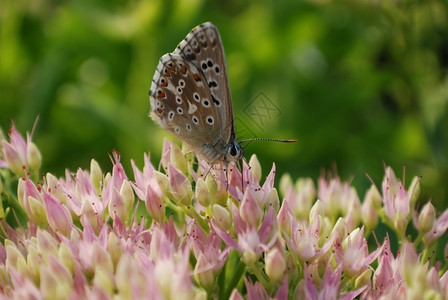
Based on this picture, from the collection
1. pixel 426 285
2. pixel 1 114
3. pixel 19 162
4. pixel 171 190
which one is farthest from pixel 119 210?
pixel 1 114

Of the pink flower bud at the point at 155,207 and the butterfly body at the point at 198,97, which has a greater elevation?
the butterfly body at the point at 198,97

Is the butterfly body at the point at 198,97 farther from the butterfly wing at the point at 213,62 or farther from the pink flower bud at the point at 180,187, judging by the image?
the pink flower bud at the point at 180,187

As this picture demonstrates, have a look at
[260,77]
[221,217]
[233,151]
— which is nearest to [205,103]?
[233,151]

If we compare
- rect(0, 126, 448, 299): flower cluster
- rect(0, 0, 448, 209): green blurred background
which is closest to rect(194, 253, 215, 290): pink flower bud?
rect(0, 126, 448, 299): flower cluster

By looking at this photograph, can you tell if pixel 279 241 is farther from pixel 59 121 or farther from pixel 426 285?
pixel 59 121

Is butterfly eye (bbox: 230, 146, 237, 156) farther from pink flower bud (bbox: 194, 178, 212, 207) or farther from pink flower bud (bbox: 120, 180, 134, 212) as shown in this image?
pink flower bud (bbox: 120, 180, 134, 212)

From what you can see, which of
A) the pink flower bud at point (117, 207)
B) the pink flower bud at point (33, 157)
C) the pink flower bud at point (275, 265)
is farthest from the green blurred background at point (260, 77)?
the pink flower bud at point (275, 265)

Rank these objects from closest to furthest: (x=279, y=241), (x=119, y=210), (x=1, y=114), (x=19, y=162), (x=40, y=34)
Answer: (x=279, y=241) < (x=119, y=210) < (x=19, y=162) < (x=1, y=114) < (x=40, y=34)

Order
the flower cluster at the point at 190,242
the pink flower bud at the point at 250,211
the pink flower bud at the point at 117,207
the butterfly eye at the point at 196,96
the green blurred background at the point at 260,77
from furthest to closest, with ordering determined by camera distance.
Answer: the green blurred background at the point at 260,77
the butterfly eye at the point at 196,96
the pink flower bud at the point at 117,207
the pink flower bud at the point at 250,211
the flower cluster at the point at 190,242
